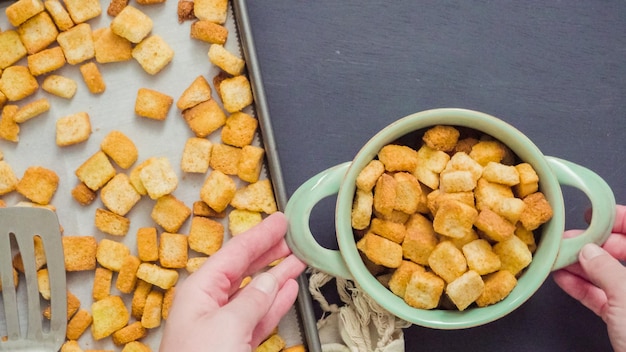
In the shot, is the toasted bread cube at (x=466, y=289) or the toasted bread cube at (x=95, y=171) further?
the toasted bread cube at (x=95, y=171)

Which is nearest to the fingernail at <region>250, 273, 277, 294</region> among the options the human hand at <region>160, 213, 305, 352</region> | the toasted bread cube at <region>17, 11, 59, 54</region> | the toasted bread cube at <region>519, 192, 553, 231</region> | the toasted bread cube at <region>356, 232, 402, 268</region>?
the human hand at <region>160, 213, 305, 352</region>

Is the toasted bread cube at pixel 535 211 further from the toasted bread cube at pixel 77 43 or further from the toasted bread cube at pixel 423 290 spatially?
the toasted bread cube at pixel 77 43

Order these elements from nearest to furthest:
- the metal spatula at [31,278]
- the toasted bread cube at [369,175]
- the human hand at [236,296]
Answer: the human hand at [236,296], the toasted bread cube at [369,175], the metal spatula at [31,278]

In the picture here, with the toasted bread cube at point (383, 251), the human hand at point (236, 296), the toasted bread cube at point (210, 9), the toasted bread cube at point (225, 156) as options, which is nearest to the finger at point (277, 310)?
the human hand at point (236, 296)

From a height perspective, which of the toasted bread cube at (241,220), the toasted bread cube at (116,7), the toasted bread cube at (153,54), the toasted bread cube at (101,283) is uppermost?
the toasted bread cube at (116,7)

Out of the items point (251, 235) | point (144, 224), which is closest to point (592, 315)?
point (251, 235)

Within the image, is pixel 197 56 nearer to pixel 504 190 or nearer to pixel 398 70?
pixel 398 70

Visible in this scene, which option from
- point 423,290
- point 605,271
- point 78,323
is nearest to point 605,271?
point 605,271

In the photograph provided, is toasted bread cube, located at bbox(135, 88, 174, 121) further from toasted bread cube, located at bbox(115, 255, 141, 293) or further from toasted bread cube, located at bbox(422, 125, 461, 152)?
toasted bread cube, located at bbox(422, 125, 461, 152)
